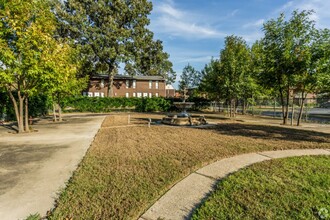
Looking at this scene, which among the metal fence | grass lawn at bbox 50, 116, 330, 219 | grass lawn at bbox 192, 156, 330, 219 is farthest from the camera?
the metal fence

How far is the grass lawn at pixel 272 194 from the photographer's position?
3248mm

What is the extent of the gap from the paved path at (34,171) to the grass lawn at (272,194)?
2854 mm

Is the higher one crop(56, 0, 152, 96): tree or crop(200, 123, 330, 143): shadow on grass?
crop(56, 0, 152, 96): tree

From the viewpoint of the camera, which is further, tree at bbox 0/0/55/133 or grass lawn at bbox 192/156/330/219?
tree at bbox 0/0/55/133

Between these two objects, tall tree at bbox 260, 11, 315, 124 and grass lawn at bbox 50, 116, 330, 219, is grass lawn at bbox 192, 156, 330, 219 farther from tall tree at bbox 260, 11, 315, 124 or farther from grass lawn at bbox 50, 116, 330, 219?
tall tree at bbox 260, 11, 315, 124

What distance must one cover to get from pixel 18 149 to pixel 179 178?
623 cm

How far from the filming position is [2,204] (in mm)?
3562

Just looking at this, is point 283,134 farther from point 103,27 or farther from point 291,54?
point 103,27

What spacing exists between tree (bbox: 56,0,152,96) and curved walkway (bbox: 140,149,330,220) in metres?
29.7

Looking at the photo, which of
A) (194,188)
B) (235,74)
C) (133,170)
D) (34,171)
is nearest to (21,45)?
(34,171)

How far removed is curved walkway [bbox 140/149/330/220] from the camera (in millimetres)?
3330

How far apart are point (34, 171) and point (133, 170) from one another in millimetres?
2483

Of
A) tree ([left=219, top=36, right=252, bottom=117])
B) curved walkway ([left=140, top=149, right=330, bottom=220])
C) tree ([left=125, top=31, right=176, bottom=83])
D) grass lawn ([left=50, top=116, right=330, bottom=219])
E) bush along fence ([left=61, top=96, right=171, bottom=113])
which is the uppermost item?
tree ([left=125, top=31, right=176, bottom=83])

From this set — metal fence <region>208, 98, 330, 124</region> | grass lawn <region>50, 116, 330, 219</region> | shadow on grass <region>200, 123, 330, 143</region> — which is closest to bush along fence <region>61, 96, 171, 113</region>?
metal fence <region>208, 98, 330, 124</region>
